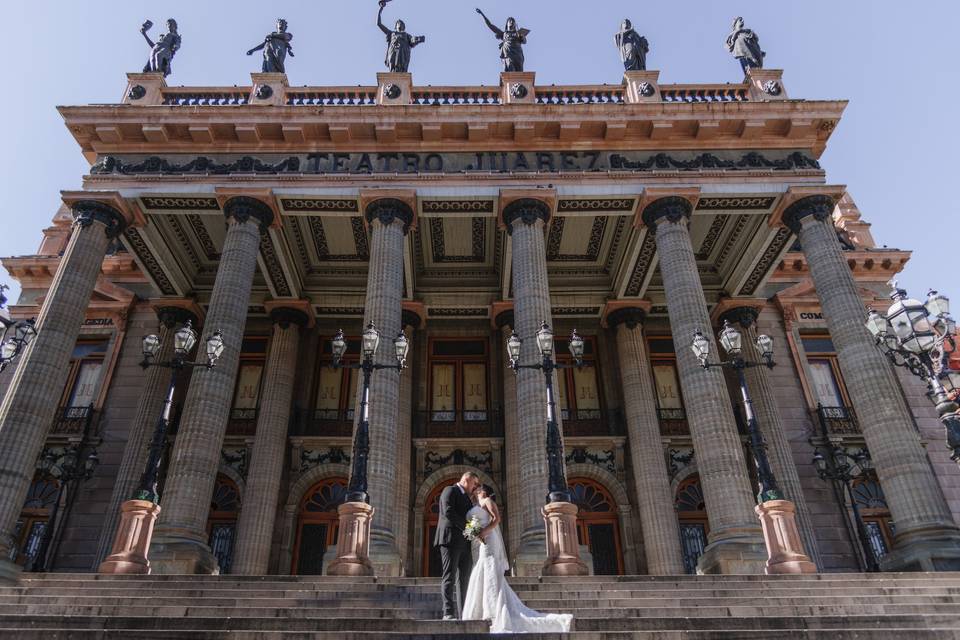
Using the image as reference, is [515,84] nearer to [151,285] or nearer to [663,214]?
[663,214]

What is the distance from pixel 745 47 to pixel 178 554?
1929cm

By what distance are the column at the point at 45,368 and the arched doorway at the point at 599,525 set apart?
12.4 meters

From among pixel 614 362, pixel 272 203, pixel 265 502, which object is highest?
pixel 272 203

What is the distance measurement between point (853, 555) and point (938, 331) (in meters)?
11.3

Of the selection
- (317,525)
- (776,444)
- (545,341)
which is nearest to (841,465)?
(776,444)

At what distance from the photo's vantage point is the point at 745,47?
63.1 ft

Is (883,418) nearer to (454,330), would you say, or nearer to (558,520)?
(558,520)

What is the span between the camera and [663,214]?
16.7m

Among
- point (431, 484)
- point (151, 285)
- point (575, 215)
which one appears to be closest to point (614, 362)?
point (575, 215)

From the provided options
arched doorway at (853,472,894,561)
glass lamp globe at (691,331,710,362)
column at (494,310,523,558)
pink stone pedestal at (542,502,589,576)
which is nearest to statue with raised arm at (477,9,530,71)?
column at (494,310,523,558)

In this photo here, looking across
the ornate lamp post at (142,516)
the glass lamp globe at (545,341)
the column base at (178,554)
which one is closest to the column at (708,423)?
the glass lamp globe at (545,341)

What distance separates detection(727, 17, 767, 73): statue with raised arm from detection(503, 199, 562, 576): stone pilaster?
25.8 ft

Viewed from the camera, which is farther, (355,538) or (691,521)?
(691,521)

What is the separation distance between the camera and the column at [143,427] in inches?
671
